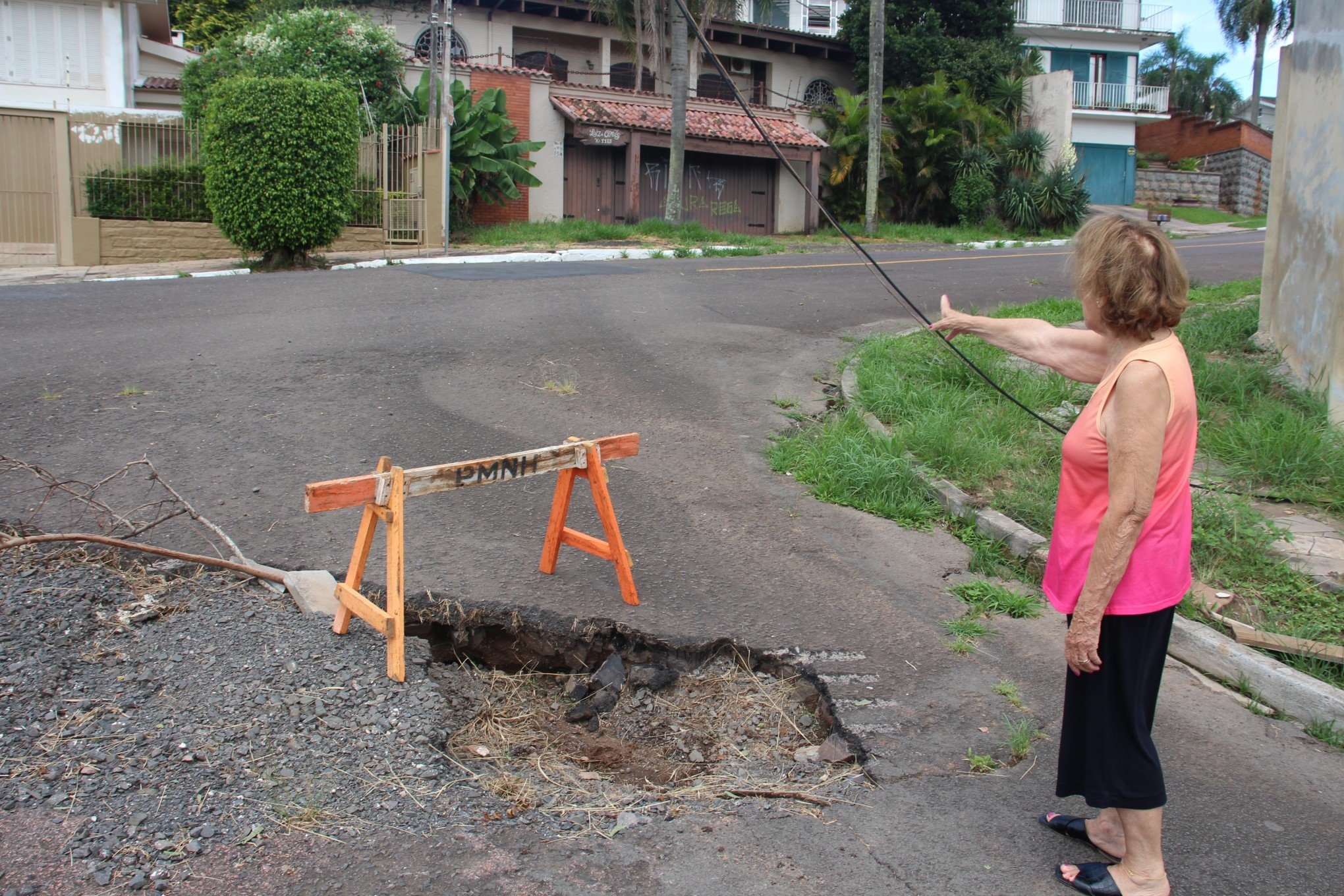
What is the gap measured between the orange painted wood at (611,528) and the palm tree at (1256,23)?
50.6 meters

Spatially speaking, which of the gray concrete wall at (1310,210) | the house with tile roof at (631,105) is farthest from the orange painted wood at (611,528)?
the house with tile roof at (631,105)

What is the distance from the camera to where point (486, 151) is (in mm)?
21031

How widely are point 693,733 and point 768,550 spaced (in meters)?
1.54

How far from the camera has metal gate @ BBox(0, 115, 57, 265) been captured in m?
17.2

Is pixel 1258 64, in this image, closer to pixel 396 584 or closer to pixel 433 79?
pixel 433 79

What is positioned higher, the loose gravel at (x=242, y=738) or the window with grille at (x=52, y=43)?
the window with grille at (x=52, y=43)

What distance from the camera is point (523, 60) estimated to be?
29.0 metres

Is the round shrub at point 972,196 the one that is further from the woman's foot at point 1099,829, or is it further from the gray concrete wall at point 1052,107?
the woman's foot at point 1099,829

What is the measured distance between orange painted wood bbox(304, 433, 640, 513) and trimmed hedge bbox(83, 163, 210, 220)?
15.7 meters

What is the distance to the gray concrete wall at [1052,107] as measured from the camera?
30.7m

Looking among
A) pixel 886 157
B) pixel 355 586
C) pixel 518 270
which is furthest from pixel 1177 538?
pixel 886 157

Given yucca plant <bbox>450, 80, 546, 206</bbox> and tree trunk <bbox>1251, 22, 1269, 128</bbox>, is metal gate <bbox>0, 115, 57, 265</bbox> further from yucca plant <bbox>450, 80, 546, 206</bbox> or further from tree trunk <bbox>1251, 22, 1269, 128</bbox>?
tree trunk <bbox>1251, 22, 1269, 128</bbox>

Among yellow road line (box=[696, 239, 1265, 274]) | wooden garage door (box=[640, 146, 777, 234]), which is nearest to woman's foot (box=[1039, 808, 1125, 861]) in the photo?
yellow road line (box=[696, 239, 1265, 274])

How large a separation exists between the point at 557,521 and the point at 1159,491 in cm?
258
